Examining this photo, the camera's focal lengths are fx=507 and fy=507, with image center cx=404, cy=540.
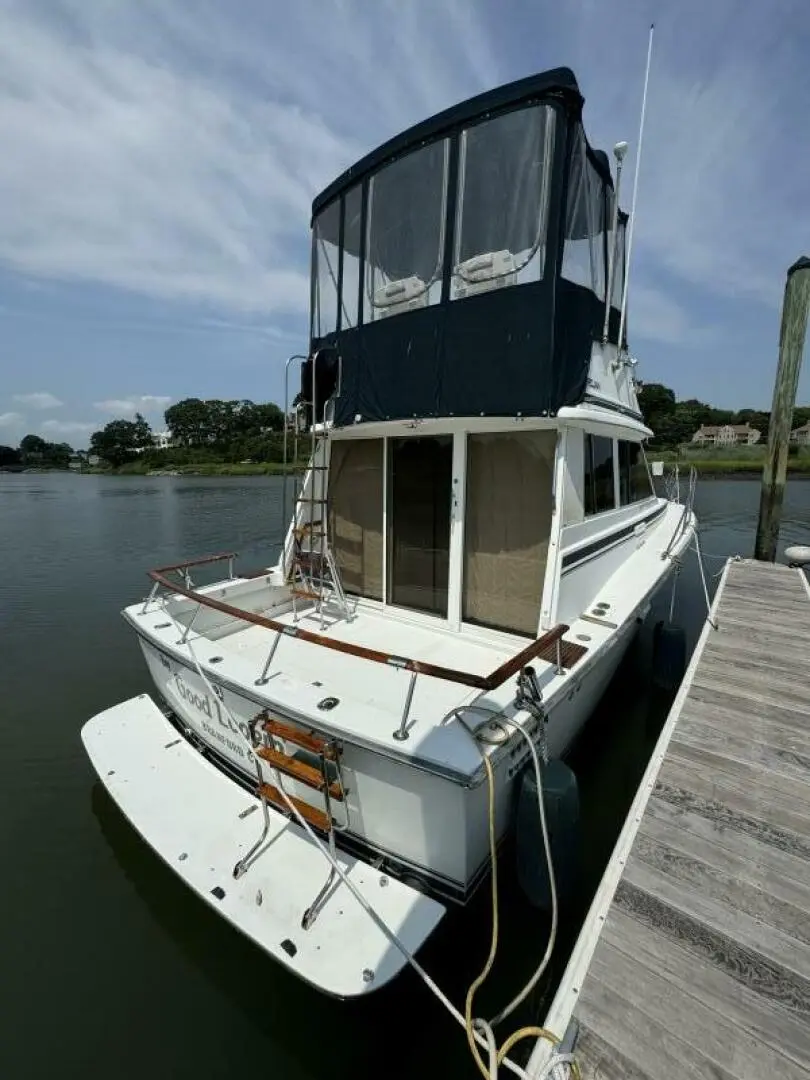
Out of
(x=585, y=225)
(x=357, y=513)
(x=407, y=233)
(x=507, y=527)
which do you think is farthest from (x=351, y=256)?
(x=507, y=527)

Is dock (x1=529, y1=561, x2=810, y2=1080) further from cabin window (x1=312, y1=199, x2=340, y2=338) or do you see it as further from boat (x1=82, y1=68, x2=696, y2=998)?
cabin window (x1=312, y1=199, x2=340, y2=338)

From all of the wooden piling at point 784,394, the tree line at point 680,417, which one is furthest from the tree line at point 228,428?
the wooden piling at point 784,394

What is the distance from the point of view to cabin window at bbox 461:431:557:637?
412 centimetres

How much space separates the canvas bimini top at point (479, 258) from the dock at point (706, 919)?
8.89ft

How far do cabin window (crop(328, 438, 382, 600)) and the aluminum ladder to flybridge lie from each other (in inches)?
5.7

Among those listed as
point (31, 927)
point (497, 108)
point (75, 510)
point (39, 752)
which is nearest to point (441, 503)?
point (497, 108)

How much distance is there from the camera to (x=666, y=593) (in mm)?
10188

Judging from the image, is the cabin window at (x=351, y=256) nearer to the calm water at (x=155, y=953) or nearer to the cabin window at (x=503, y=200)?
the cabin window at (x=503, y=200)

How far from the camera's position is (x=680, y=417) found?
80.3m

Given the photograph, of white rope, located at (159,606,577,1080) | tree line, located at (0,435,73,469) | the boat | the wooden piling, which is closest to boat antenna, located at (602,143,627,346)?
the boat

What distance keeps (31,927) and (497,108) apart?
21.2 feet

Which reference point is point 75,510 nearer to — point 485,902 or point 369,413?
point 369,413

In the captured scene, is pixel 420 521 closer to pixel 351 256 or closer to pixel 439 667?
pixel 439 667

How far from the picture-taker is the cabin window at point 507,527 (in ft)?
13.5
